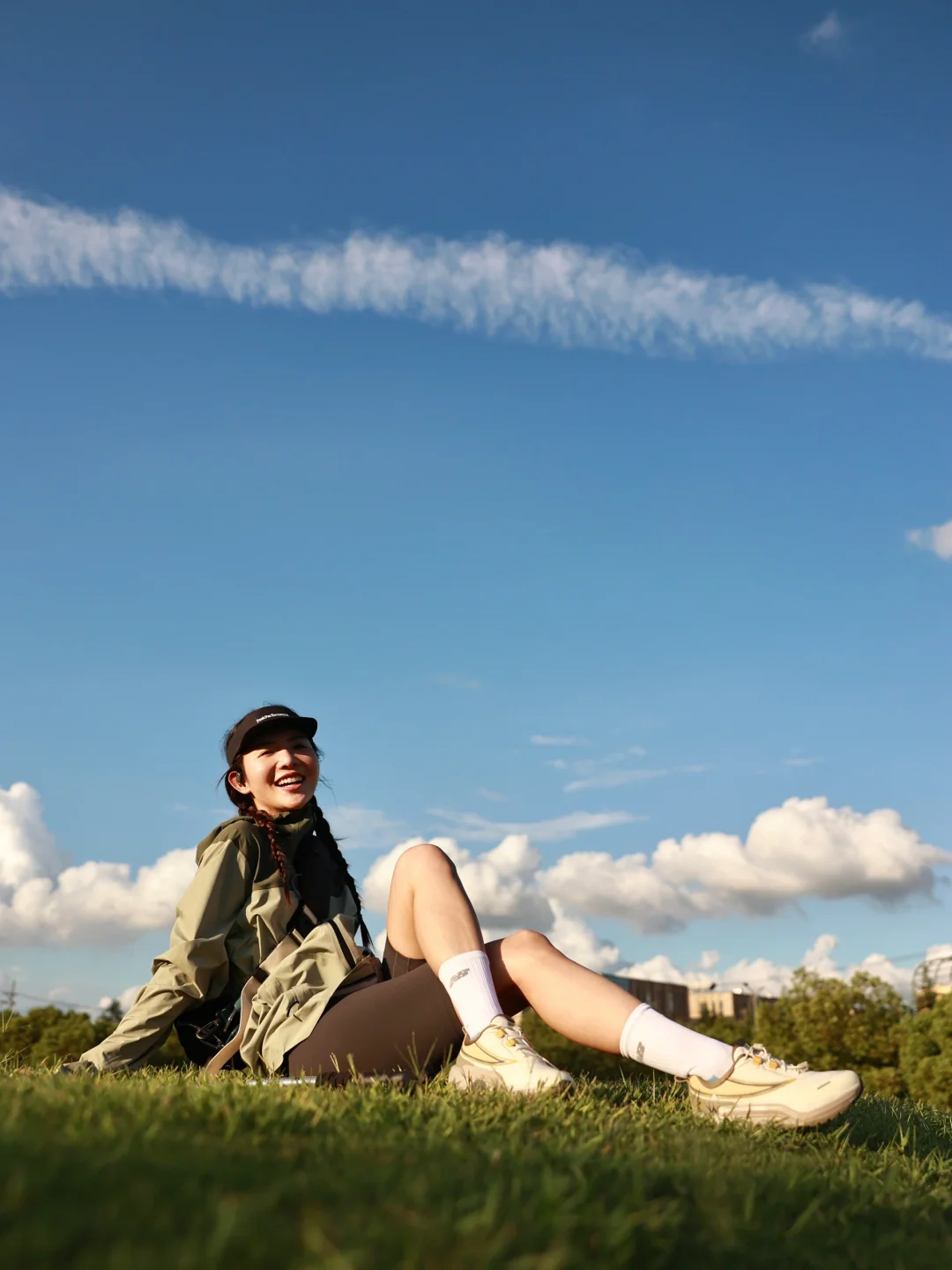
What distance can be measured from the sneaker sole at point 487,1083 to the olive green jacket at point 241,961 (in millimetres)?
Result: 549

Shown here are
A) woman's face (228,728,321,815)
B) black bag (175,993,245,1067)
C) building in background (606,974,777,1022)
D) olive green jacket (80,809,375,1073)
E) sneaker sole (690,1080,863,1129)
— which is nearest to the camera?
sneaker sole (690,1080,863,1129)

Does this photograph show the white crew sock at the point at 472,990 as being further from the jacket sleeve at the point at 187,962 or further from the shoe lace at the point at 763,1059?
the jacket sleeve at the point at 187,962

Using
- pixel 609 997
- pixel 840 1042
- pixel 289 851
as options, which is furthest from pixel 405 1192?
pixel 840 1042

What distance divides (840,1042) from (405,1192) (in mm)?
27914

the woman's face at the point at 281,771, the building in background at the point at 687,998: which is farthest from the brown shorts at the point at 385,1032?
the building in background at the point at 687,998

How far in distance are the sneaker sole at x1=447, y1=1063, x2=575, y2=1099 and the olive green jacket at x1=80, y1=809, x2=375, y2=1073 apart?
55 centimetres

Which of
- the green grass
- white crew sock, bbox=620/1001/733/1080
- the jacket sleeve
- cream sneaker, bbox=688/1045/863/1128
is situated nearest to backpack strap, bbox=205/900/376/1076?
the jacket sleeve

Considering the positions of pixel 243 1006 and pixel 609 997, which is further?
pixel 243 1006

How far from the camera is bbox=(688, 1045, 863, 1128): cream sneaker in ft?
12.6

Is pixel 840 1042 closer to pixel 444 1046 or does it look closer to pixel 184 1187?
pixel 444 1046

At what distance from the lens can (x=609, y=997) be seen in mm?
4043

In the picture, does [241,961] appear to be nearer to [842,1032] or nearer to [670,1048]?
[670,1048]

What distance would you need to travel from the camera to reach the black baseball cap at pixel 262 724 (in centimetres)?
524

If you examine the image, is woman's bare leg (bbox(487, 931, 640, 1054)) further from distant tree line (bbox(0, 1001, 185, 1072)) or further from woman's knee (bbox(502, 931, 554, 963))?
distant tree line (bbox(0, 1001, 185, 1072))
